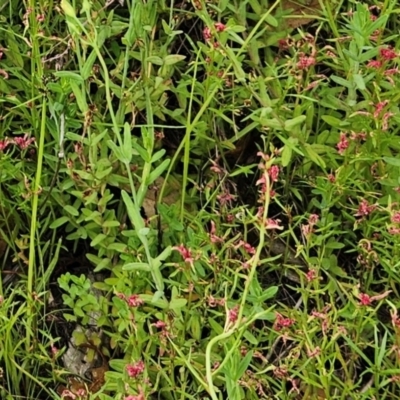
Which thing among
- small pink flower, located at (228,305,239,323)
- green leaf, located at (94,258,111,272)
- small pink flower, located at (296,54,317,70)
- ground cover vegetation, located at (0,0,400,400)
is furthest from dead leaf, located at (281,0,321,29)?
small pink flower, located at (228,305,239,323)

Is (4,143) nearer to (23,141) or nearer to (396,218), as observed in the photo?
(23,141)

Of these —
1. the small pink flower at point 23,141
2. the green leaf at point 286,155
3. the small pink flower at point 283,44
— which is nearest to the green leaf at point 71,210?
the small pink flower at point 23,141

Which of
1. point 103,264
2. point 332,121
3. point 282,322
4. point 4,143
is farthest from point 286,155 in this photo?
point 4,143

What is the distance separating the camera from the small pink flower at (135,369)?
4.03 ft

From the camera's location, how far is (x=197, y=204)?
1.50 m

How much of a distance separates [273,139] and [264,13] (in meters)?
0.23

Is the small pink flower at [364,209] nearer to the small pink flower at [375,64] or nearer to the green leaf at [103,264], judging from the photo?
the small pink flower at [375,64]

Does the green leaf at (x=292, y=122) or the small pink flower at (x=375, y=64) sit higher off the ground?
the small pink flower at (x=375, y=64)

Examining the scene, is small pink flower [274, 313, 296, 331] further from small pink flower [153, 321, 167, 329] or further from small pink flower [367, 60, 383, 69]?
small pink flower [367, 60, 383, 69]

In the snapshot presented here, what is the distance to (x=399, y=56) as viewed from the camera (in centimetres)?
137

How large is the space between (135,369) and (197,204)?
1.22 feet

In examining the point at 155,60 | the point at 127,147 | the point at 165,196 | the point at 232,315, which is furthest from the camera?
the point at 165,196

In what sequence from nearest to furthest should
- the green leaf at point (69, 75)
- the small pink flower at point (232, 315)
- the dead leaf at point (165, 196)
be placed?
the small pink flower at point (232, 315), the green leaf at point (69, 75), the dead leaf at point (165, 196)

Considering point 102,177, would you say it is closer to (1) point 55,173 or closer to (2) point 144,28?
(1) point 55,173
